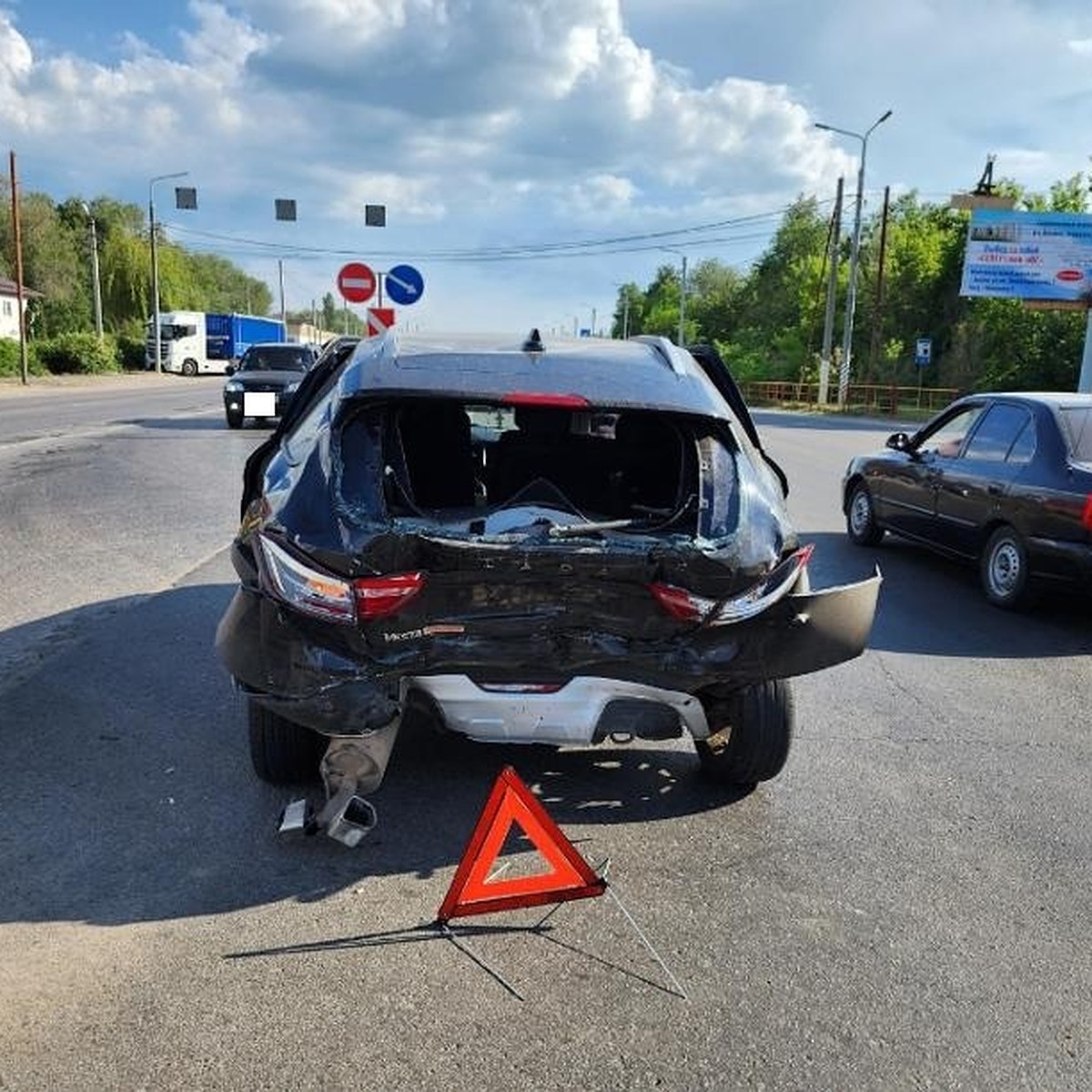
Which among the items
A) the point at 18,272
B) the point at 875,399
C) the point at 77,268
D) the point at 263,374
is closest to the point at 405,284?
the point at 263,374

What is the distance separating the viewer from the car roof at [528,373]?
3.52 m

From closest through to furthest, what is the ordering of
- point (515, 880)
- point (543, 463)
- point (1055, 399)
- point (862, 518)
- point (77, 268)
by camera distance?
point (515, 880), point (543, 463), point (1055, 399), point (862, 518), point (77, 268)

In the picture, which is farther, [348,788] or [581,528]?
[348,788]

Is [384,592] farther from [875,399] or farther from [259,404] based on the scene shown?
[875,399]

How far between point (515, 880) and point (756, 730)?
1.14 meters

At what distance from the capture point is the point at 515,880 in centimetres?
337

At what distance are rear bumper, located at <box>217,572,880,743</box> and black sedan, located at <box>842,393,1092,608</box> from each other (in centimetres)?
417

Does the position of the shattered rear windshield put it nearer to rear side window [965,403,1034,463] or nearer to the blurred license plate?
rear side window [965,403,1034,463]

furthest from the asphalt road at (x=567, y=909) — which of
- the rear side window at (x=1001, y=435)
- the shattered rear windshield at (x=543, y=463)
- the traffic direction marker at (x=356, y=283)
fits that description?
the traffic direction marker at (x=356, y=283)

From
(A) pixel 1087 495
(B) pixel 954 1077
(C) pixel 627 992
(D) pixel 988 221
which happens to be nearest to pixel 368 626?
(C) pixel 627 992

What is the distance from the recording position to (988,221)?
3912 cm

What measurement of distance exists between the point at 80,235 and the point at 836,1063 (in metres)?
90.1

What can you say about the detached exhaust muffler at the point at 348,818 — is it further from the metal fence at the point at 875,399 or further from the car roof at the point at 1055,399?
the metal fence at the point at 875,399

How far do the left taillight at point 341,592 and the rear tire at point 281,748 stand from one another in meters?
0.72
